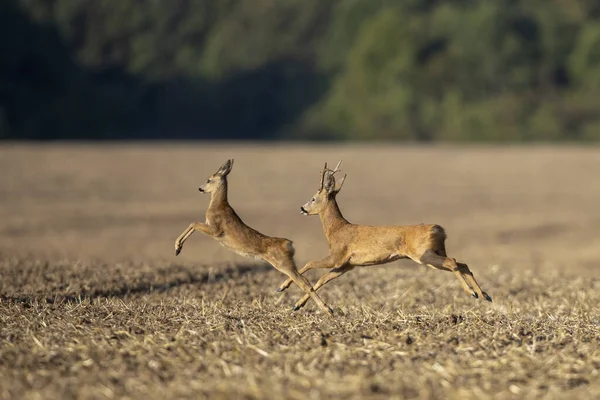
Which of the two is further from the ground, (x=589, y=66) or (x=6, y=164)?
(x=589, y=66)

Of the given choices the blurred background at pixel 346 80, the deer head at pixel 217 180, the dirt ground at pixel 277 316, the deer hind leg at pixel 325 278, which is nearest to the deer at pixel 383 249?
the deer hind leg at pixel 325 278

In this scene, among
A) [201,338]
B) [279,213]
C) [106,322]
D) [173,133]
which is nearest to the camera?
[201,338]

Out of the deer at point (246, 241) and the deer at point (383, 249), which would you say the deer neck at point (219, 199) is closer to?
the deer at point (246, 241)

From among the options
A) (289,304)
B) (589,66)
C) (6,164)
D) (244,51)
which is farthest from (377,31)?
(289,304)

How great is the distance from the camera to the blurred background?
5522 cm

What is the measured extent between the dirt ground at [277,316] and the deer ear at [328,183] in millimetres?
1057

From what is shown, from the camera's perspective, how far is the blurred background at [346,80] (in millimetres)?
55219

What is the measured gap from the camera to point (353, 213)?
25562 mm

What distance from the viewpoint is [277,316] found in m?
8.67

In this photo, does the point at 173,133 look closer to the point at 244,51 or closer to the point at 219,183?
the point at 244,51

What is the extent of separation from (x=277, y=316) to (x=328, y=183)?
171 centimetres

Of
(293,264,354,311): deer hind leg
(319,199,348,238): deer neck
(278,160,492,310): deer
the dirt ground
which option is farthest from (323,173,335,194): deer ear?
the dirt ground

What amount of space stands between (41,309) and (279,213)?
53.2 feet

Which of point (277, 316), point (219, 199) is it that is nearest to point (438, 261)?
point (277, 316)
